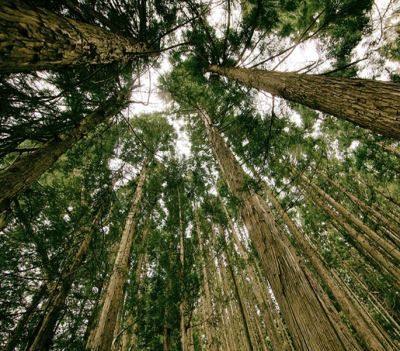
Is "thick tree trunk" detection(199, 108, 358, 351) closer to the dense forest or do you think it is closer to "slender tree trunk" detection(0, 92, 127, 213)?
the dense forest

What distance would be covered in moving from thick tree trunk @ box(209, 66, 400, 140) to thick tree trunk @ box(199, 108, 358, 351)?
Answer: 1.10 meters

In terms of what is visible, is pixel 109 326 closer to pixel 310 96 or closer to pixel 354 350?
pixel 354 350

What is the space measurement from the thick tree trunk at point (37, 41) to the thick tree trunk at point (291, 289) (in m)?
1.98

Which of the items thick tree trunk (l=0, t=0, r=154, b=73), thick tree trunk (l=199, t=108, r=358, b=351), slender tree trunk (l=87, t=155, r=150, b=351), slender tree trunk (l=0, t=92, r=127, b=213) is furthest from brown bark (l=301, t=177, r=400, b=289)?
slender tree trunk (l=0, t=92, r=127, b=213)

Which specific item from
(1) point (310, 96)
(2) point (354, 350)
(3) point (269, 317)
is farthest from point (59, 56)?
(3) point (269, 317)

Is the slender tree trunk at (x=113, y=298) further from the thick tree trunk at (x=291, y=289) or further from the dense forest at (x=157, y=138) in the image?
the thick tree trunk at (x=291, y=289)

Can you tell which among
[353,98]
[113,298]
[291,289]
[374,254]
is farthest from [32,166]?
[374,254]

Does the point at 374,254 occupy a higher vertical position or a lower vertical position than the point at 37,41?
lower

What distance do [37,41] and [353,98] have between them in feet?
8.75

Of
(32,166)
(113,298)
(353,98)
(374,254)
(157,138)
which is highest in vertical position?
(157,138)

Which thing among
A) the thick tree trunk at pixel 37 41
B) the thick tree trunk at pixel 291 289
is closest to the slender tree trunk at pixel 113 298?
the thick tree trunk at pixel 291 289

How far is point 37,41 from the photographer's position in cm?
130

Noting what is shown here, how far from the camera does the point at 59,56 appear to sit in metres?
1.52

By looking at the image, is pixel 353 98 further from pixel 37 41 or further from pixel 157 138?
pixel 157 138
